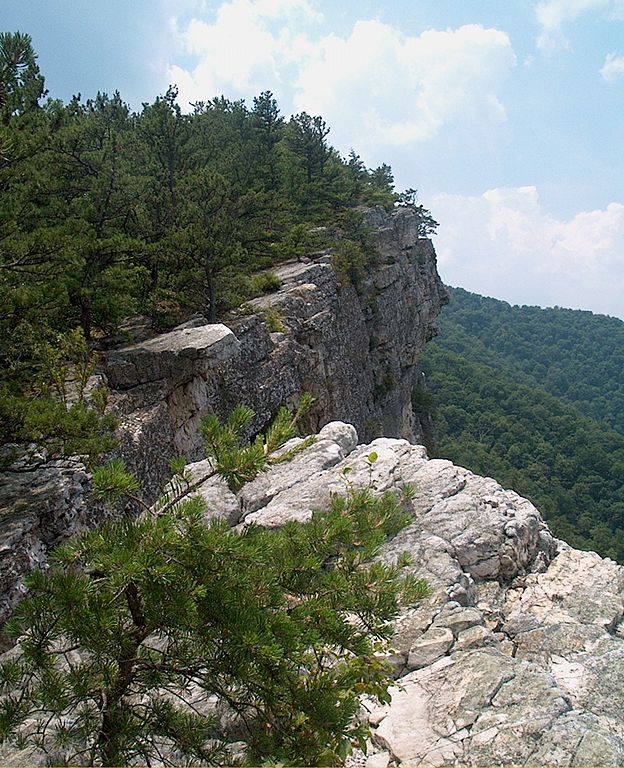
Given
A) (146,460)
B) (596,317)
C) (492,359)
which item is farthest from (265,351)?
(596,317)

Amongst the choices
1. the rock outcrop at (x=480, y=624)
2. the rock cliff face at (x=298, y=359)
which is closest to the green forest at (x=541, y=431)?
the rock cliff face at (x=298, y=359)

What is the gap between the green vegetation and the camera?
10.8 feet

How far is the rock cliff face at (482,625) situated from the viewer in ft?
13.9

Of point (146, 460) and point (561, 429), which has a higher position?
point (146, 460)

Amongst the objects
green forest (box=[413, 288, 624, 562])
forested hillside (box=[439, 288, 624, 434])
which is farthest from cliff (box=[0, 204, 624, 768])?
forested hillside (box=[439, 288, 624, 434])

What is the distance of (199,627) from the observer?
3.38m

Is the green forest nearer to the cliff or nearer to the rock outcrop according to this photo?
the cliff

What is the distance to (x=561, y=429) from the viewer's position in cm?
5578

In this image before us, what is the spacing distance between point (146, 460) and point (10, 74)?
6.24m

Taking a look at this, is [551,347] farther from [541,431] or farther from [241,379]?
[241,379]

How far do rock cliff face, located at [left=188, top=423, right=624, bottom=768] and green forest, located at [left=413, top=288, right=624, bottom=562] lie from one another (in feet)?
99.9

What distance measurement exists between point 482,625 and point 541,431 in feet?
176

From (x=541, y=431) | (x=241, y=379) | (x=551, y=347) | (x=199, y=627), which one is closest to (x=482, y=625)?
(x=199, y=627)

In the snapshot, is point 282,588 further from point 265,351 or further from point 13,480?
point 265,351
